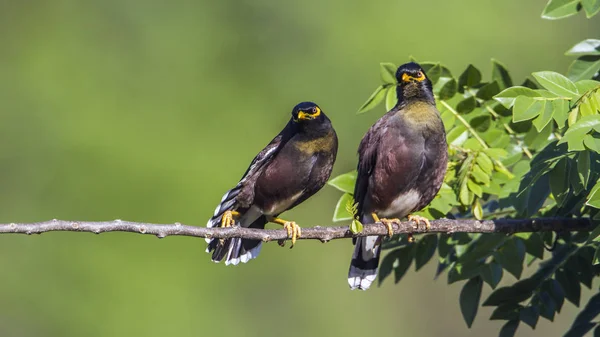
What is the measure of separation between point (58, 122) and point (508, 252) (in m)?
11.0

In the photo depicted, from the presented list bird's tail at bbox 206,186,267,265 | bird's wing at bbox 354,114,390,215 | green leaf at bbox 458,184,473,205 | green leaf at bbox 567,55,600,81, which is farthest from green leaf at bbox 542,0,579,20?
bird's tail at bbox 206,186,267,265

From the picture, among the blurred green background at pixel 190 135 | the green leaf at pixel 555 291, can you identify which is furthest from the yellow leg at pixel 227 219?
the blurred green background at pixel 190 135

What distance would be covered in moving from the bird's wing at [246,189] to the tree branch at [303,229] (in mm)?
1410

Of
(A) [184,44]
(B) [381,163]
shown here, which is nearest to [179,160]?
(A) [184,44]

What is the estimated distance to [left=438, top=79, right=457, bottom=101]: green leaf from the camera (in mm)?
4965

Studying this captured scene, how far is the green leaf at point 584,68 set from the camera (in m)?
4.44

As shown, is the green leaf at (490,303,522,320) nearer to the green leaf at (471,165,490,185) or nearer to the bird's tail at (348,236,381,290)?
the green leaf at (471,165,490,185)

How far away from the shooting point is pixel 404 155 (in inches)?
201

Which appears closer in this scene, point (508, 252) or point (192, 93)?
point (508, 252)

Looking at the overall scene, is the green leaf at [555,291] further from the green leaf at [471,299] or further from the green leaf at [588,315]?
the green leaf at [471,299]

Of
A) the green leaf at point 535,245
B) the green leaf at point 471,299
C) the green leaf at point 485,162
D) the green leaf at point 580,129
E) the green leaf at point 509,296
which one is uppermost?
the green leaf at point 485,162

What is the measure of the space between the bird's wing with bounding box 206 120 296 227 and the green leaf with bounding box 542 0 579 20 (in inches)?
77.1

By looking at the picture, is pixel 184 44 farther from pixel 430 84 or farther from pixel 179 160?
pixel 430 84

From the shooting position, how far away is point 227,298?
14703 mm
